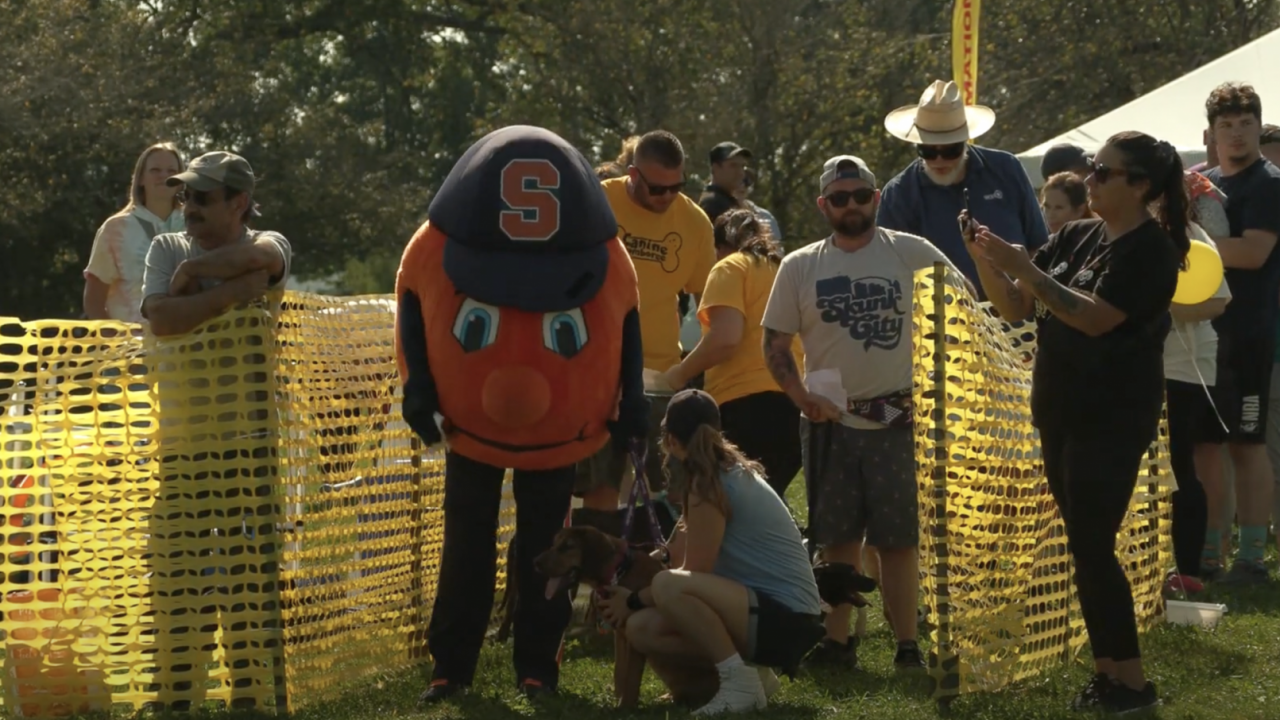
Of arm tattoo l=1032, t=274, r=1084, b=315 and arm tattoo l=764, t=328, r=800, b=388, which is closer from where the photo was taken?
arm tattoo l=1032, t=274, r=1084, b=315

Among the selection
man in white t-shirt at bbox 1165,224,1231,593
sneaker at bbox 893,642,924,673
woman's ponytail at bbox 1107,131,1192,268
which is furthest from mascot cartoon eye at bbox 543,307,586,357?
man in white t-shirt at bbox 1165,224,1231,593

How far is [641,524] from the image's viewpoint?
7602 mm

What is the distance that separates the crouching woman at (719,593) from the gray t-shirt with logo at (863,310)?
0.90 m

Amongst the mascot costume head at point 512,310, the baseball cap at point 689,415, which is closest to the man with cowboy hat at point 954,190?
the mascot costume head at point 512,310

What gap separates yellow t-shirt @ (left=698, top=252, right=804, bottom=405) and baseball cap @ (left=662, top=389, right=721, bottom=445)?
138cm

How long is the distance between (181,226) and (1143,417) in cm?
426

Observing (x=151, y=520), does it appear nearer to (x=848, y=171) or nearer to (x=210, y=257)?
(x=210, y=257)

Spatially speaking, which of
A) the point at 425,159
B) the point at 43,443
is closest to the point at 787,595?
the point at 43,443

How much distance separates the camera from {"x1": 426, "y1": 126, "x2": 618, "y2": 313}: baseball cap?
243 inches

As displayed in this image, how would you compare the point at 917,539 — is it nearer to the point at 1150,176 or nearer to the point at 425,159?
the point at 1150,176

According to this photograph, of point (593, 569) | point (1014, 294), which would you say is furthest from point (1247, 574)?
point (593, 569)

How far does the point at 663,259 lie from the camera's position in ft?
26.8

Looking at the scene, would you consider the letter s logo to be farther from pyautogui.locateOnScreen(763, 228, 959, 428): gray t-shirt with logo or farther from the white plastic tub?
the white plastic tub

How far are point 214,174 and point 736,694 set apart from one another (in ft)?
7.94
